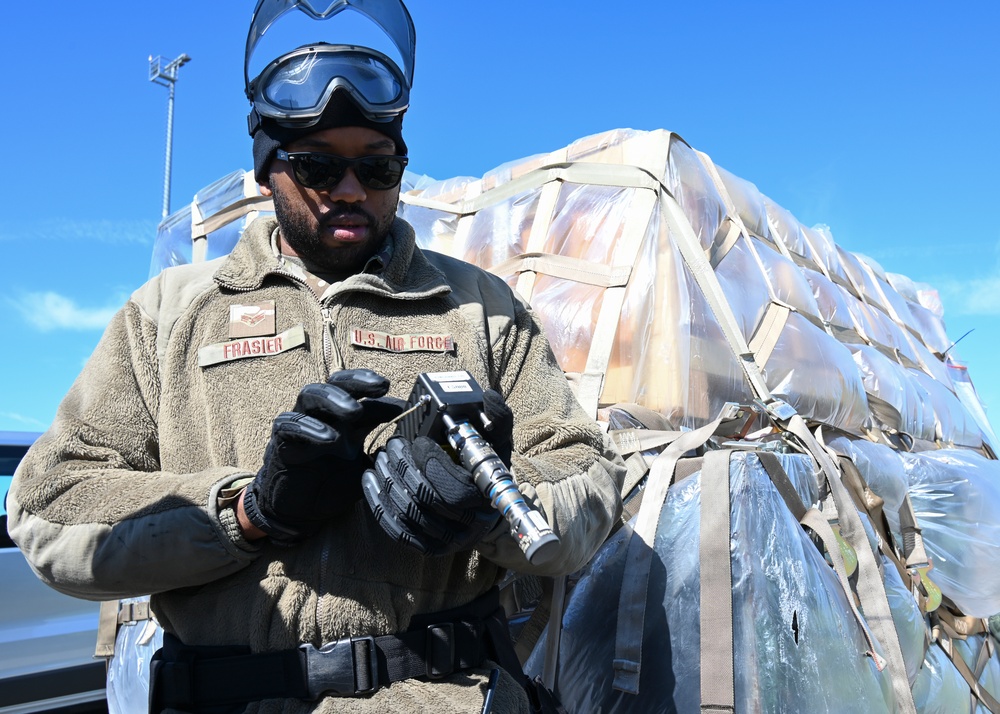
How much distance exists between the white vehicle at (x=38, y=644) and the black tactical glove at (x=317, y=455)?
227cm

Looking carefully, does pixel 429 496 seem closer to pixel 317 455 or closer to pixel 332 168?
pixel 317 455

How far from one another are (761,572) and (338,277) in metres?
1.26

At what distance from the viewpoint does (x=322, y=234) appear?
1757 mm

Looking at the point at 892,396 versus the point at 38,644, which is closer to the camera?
the point at 38,644

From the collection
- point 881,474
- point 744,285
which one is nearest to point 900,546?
point 881,474

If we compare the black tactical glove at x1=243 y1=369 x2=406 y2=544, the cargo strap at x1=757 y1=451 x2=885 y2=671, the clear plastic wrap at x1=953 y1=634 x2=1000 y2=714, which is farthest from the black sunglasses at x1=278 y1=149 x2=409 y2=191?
the clear plastic wrap at x1=953 y1=634 x2=1000 y2=714

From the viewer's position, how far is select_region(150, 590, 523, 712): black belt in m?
1.45

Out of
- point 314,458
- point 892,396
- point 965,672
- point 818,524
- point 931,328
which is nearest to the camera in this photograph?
point 314,458

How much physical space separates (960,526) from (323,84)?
3453 millimetres

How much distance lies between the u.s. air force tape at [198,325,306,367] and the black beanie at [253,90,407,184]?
0.40 m

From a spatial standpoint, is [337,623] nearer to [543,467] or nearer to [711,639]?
[543,467]

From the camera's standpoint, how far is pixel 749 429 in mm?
3217

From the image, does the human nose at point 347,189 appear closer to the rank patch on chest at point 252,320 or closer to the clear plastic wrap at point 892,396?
the rank patch on chest at point 252,320

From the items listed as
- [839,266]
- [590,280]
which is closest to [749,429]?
[590,280]
